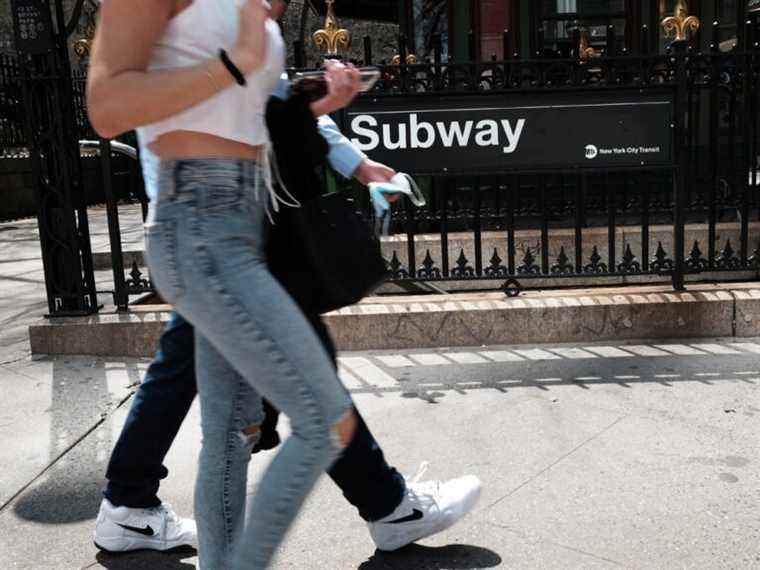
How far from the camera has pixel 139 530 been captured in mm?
2709

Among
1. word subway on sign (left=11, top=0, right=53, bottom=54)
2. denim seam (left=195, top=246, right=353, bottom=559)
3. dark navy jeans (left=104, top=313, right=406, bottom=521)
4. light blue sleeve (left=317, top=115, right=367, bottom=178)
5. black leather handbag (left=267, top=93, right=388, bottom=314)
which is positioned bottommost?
dark navy jeans (left=104, top=313, right=406, bottom=521)

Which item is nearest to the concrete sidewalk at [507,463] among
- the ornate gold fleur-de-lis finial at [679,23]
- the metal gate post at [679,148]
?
the metal gate post at [679,148]

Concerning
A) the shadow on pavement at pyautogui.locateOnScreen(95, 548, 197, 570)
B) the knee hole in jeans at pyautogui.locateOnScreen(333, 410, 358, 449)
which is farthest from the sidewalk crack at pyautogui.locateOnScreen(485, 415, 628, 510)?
the knee hole in jeans at pyautogui.locateOnScreen(333, 410, 358, 449)

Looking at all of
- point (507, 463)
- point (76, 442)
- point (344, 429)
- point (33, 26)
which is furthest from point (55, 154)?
point (344, 429)

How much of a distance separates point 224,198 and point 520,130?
3.47 m

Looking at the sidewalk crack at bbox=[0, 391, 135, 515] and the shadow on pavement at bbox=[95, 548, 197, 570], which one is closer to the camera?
the shadow on pavement at bbox=[95, 548, 197, 570]

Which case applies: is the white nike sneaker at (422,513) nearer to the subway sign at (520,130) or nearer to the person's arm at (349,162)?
the person's arm at (349,162)

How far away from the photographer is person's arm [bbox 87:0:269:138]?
171cm

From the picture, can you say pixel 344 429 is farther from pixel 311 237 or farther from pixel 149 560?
pixel 149 560

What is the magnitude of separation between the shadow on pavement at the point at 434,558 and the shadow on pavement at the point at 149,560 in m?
0.56

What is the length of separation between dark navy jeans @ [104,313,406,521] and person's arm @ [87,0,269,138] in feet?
2.89

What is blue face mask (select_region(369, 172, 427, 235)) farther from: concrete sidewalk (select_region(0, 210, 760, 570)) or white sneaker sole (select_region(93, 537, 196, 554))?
white sneaker sole (select_region(93, 537, 196, 554))

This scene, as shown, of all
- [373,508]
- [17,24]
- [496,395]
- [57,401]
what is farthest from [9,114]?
[373,508]

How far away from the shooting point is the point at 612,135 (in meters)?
5.05
